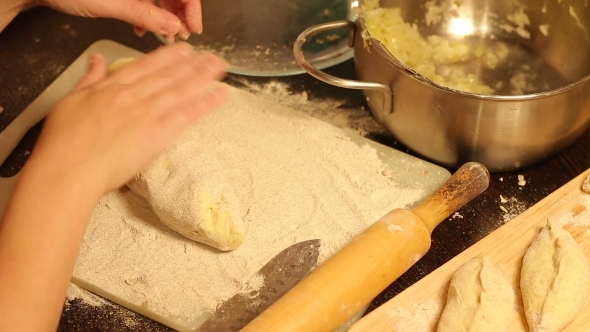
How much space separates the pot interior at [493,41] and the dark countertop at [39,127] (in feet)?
0.48

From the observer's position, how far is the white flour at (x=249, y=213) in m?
1.03

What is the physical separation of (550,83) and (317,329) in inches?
29.4

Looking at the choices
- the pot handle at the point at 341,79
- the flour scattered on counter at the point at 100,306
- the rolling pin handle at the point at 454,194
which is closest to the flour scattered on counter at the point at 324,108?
the pot handle at the point at 341,79

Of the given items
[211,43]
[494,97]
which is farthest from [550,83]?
[211,43]

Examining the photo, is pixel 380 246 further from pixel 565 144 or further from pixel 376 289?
pixel 565 144

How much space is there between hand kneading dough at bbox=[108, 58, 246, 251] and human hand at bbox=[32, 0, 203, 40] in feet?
0.69

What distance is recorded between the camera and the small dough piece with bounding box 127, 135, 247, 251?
1021 millimetres

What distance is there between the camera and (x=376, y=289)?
961 mm

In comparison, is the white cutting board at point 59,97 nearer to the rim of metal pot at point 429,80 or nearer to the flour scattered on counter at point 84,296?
the flour scattered on counter at point 84,296

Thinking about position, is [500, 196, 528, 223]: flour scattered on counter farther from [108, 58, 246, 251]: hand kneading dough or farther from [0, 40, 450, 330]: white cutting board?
[108, 58, 246, 251]: hand kneading dough

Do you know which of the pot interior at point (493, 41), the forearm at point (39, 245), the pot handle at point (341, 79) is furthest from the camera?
the pot interior at point (493, 41)

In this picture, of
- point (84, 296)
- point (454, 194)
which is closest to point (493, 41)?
point (454, 194)

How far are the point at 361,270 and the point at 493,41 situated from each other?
2.32 feet

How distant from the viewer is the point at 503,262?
3.25 feet
